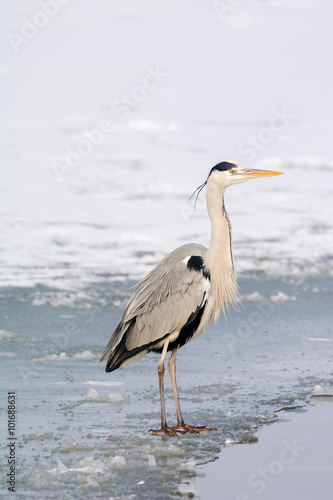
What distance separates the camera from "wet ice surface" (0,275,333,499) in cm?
573

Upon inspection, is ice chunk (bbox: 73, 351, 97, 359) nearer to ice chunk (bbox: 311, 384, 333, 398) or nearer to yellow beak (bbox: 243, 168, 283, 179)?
ice chunk (bbox: 311, 384, 333, 398)

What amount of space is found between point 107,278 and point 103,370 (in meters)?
4.10

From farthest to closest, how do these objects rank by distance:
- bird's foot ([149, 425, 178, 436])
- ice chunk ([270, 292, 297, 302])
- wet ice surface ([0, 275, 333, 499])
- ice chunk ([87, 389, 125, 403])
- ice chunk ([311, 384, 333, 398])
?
ice chunk ([270, 292, 297, 302]), ice chunk ([311, 384, 333, 398]), ice chunk ([87, 389, 125, 403]), bird's foot ([149, 425, 178, 436]), wet ice surface ([0, 275, 333, 499])

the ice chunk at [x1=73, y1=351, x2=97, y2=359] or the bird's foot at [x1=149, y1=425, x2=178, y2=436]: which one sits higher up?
the ice chunk at [x1=73, y1=351, x2=97, y2=359]

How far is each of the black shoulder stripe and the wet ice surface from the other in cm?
112

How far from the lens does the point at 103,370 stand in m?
8.50

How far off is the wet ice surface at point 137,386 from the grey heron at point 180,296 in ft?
1.58

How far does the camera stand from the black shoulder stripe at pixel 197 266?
24.2 feet

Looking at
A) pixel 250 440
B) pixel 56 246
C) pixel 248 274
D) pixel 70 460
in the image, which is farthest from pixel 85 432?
pixel 56 246

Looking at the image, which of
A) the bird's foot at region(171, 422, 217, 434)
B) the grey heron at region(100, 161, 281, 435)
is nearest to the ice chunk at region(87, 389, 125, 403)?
the grey heron at region(100, 161, 281, 435)

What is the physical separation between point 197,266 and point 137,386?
1.38 meters

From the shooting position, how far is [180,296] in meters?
7.33

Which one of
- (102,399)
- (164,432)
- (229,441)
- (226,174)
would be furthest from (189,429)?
(226,174)

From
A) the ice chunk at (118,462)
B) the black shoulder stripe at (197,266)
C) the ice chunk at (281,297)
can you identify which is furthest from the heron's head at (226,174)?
the ice chunk at (281,297)
